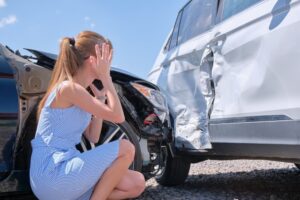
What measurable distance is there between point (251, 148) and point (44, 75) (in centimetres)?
137

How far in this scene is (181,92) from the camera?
4012mm

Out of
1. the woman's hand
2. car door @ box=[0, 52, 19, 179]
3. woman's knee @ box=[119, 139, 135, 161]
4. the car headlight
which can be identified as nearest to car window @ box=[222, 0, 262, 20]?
the car headlight

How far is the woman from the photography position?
89.3 inches

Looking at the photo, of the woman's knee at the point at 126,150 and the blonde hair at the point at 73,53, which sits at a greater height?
the blonde hair at the point at 73,53

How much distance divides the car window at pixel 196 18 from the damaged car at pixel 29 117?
0.98 metres

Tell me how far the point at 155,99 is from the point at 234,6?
914 millimetres

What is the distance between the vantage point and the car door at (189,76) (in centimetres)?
362

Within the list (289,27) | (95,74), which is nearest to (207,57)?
(289,27)

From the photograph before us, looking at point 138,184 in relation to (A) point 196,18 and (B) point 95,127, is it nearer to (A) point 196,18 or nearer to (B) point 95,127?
(B) point 95,127

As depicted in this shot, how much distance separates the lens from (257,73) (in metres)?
2.84

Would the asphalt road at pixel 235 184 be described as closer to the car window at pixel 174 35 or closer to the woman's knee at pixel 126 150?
the woman's knee at pixel 126 150

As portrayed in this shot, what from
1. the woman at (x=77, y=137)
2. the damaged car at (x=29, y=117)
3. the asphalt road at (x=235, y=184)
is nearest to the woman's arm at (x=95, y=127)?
the damaged car at (x=29, y=117)

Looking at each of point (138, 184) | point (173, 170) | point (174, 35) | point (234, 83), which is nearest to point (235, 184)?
point (173, 170)

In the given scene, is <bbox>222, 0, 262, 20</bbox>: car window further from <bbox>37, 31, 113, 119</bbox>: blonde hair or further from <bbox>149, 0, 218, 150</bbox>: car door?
<bbox>37, 31, 113, 119</bbox>: blonde hair
